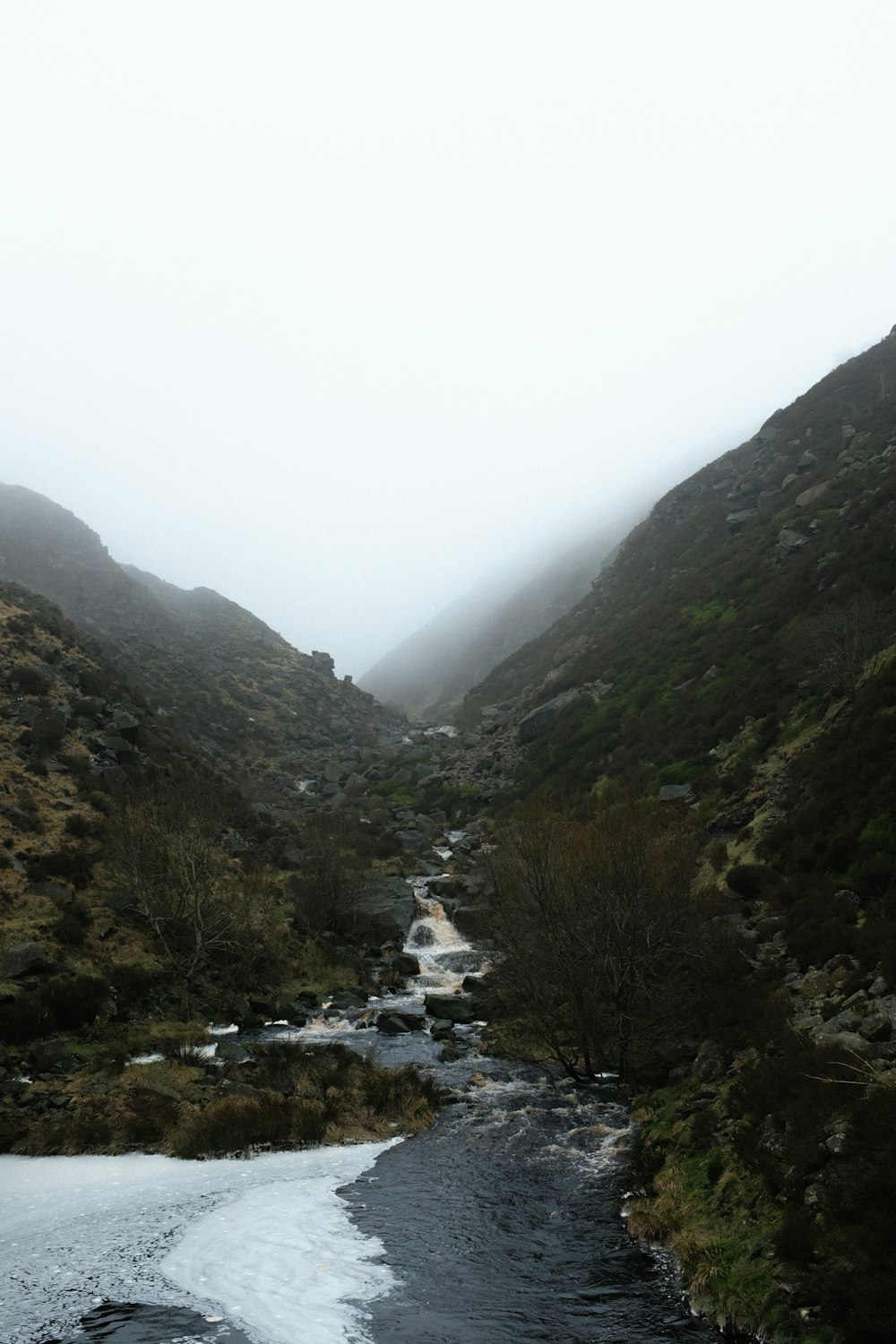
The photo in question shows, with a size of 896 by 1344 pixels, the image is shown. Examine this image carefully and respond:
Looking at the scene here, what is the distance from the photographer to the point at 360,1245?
11453 mm

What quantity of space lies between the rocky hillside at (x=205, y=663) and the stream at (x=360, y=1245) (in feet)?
135

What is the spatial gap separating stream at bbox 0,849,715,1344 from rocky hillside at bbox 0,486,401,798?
4125cm

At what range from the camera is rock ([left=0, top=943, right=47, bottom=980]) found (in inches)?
857

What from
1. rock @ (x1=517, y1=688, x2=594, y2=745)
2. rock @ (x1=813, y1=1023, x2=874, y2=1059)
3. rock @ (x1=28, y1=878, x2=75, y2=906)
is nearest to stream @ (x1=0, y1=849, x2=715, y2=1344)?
rock @ (x1=813, y1=1023, x2=874, y2=1059)

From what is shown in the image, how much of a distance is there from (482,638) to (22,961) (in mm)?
116603

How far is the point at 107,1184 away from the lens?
13.8 metres

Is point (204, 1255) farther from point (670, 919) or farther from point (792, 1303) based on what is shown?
Result: point (670, 919)

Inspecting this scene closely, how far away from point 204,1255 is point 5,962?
1480 centimetres

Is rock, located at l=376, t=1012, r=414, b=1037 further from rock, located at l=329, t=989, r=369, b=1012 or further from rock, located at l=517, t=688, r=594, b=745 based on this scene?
rock, located at l=517, t=688, r=594, b=745

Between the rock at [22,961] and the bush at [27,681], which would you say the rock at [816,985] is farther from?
the bush at [27,681]

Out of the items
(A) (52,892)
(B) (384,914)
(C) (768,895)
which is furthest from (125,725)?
(C) (768,895)

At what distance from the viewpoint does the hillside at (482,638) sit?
117 metres

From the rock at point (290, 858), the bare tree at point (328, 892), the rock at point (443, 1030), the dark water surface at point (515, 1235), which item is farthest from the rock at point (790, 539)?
the dark water surface at point (515, 1235)

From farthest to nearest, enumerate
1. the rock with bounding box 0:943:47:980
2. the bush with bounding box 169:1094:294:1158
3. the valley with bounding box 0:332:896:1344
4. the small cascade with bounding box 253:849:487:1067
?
the small cascade with bounding box 253:849:487:1067, the rock with bounding box 0:943:47:980, the bush with bounding box 169:1094:294:1158, the valley with bounding box 0:332:896:1344
